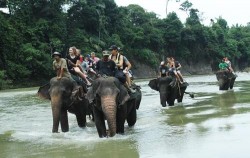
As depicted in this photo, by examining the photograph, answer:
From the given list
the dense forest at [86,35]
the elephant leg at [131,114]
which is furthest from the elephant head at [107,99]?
the dense forest at [86,35]

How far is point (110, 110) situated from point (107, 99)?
0.24m

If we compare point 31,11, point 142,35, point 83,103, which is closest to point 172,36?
point 142,35

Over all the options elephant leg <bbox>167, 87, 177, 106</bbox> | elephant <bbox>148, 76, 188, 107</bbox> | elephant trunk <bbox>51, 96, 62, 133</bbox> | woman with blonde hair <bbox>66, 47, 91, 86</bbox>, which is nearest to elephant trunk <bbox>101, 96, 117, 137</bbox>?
elephant trunk <bbox>51, 96, 62, 133</bbox>

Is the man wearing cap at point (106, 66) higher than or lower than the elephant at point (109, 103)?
higher

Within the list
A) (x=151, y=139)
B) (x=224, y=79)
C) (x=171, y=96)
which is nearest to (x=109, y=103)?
(x=151, y=139)

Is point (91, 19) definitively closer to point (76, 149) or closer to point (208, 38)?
point (208, 38)

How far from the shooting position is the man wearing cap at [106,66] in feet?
30.1

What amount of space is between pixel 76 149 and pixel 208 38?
74.7 meters

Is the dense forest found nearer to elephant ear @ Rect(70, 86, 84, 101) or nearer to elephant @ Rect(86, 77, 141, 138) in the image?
elephant ear @ Rect(70, 86, 84, 101)

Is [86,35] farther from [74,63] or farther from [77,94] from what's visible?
[77,94]

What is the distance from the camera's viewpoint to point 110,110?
27.4ft

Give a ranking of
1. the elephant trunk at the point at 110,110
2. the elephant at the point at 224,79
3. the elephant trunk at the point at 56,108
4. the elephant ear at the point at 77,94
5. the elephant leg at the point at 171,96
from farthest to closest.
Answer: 1. the elephant at the point at 224,79
2. the elephant leg at the point at 171,96
3. the elephant ear at the point at 77,94
4. the elephant trunk at the point at 56,108
5. the elephant trunk at the point at 110,110

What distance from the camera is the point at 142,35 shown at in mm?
65812

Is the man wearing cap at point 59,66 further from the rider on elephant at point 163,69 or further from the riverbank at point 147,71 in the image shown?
the riverbank at point 147,71
